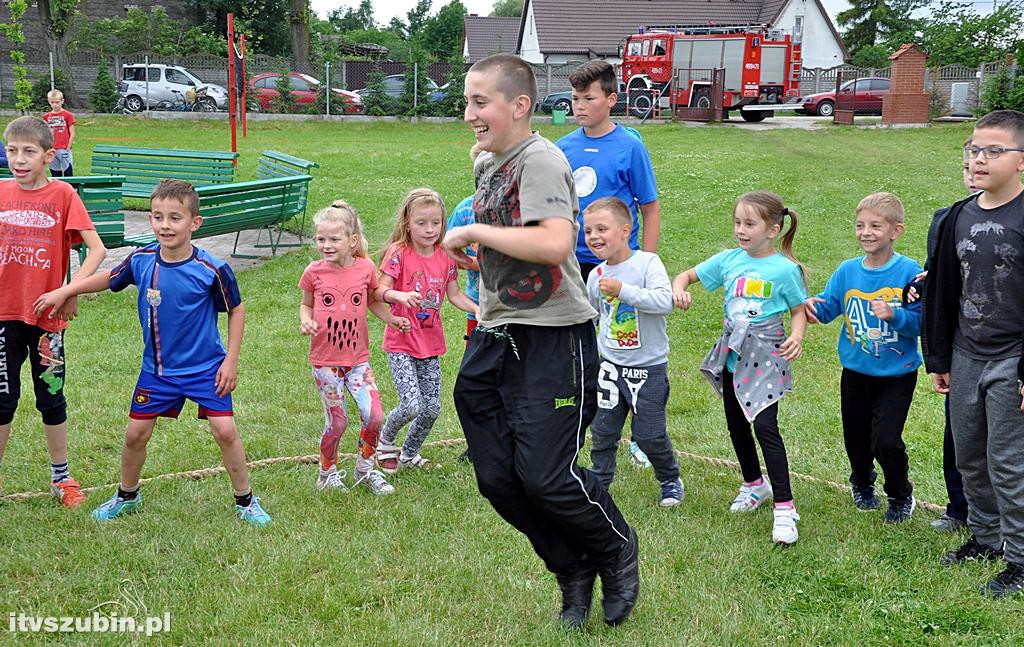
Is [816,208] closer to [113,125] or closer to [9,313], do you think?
[9,313]

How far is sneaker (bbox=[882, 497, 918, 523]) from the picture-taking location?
Result: 16.3 ft

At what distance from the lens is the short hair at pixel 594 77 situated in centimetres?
532

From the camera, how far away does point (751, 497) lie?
5.18m

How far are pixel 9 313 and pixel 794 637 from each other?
13.0ft

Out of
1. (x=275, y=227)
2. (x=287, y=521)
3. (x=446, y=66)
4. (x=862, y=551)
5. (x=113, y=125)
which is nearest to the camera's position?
(x=862, y=551)

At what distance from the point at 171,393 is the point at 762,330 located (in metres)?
2.84

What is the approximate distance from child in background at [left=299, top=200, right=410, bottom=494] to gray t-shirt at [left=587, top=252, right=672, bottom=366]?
3.52 feet

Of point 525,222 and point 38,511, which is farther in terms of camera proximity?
point 38,511

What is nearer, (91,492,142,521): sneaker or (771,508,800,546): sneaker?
(771,508,800,546): sneaker

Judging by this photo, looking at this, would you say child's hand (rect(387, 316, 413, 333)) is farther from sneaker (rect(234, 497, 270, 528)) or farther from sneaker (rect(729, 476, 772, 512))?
sneaker (rect(729, 476, 772, 512))

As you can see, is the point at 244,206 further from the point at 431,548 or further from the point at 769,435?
the point at 769,435

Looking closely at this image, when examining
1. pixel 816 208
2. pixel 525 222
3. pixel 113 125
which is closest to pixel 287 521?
pixel 525 222

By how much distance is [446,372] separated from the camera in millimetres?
7867

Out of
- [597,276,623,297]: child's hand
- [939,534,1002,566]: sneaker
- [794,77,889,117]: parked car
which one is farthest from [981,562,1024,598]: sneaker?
[794,77,889,117]: parked car
